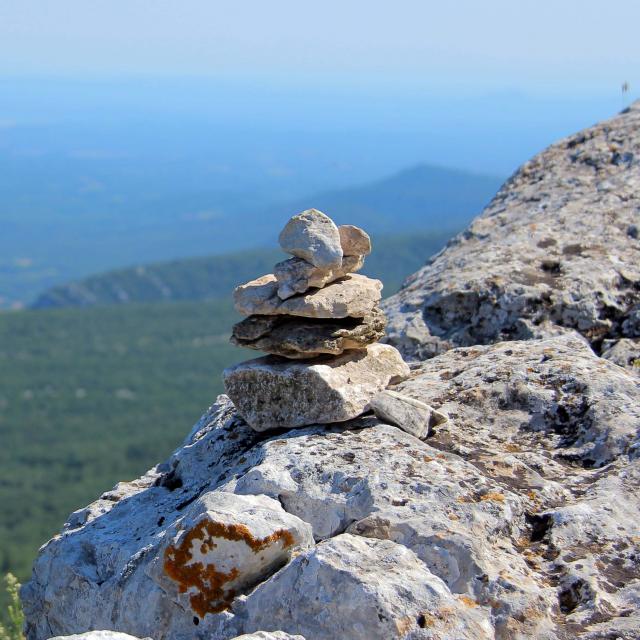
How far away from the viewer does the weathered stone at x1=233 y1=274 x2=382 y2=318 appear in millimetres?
8336

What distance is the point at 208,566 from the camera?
6.05m

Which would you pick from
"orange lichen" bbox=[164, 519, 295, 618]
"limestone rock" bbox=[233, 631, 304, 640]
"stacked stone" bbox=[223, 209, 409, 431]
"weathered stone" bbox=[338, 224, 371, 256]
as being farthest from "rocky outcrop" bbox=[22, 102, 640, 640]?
"weathered stone" bbox=[338, 224, 371, 256]

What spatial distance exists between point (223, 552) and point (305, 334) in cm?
288

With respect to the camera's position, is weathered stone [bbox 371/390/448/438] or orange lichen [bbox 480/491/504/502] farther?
weathered stone [bbox 371/390/448/438]

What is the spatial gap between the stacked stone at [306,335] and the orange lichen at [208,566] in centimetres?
208

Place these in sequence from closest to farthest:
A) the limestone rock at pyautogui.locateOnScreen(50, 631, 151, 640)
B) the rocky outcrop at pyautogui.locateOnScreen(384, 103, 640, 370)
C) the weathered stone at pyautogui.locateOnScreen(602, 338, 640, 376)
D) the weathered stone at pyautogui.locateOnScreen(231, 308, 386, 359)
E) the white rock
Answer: the limestone rock at pyautogui.locateOnScreen(50, 631, 151, 640), the white rock, the weathered stone at pyautogui.locateOnScreen(231, 308, 386, 359), the weathered stone at pyautogui.locateOnScreen(602, 338, 640, 376), the rocky outcrop at pyautogui.locateOnScreen(384, 103, 640, 370)

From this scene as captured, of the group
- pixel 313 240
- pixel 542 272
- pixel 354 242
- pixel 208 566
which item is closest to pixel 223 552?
pixel 208 566

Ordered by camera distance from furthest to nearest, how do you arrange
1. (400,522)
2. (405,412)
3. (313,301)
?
1. (313,301)
2. (405,412)
3. (400,522)

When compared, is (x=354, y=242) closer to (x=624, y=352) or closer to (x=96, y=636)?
(x=624, y=352)

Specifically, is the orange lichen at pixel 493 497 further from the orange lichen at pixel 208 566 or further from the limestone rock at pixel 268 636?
the limestone rock at pixel 268 636

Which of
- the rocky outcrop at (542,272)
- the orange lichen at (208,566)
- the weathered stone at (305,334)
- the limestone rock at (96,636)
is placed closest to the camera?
the limestone rock at (96,636)

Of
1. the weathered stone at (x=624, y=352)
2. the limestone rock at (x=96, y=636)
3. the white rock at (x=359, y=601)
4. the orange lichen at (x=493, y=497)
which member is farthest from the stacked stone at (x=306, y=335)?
the limestone rock at (x=96, y=636)

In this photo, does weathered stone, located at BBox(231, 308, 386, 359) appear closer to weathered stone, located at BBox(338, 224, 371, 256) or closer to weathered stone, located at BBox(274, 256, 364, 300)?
weathered stone, located at BBox(274, 256, 364, 300)

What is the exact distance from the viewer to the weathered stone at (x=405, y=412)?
7707mm
